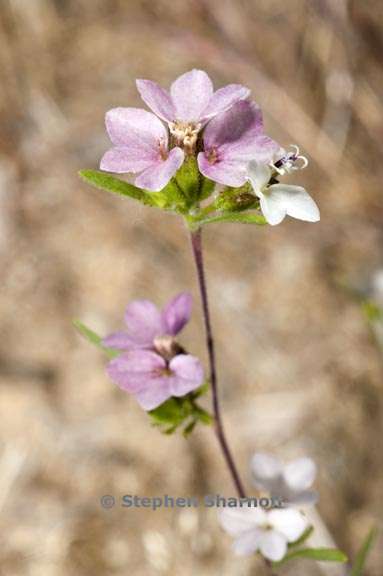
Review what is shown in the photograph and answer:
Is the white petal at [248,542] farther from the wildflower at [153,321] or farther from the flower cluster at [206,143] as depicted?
the flower cluster at [206,143]

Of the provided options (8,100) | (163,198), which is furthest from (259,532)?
(8,100)

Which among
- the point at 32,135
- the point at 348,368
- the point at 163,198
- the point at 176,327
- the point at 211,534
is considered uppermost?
the point at 163,198

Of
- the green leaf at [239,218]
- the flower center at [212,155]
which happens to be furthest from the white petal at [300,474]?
the flower center at [212,155]

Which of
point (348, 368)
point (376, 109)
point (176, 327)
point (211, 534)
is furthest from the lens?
point (376, 109)

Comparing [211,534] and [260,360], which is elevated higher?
[260,360]

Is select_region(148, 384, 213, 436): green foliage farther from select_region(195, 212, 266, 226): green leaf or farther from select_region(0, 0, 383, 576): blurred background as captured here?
select_region(0, 0, 383, 576): blurred background

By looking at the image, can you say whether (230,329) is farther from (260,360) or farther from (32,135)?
(32,135)

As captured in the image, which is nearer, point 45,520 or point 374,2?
point 45,520

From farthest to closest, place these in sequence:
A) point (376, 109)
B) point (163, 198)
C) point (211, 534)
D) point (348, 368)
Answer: point (376, 109)
point (348, 368)
point (211, 534)
point (163, 198)
